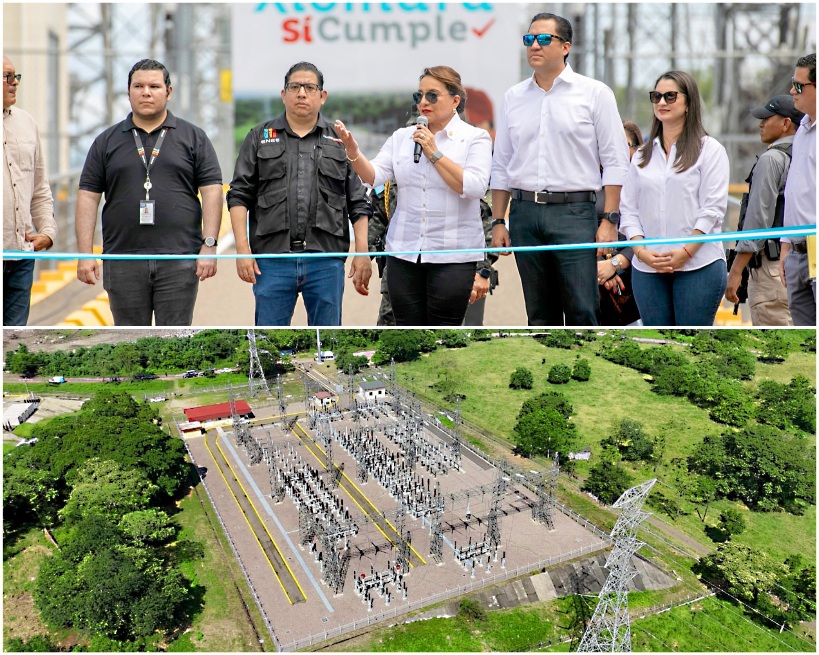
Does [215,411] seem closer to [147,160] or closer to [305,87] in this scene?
[147,160]

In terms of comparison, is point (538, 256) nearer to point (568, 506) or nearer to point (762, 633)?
point (568, 506)

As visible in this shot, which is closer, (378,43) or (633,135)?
(633,135)

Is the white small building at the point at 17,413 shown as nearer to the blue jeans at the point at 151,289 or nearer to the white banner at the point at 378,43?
the blue jeans at the point at 151,289

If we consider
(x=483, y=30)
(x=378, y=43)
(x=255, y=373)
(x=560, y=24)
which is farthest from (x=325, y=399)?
(x=378, y=43)

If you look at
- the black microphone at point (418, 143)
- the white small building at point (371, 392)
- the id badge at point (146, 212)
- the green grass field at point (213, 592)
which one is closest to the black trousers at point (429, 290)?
the black microphone at point (418, 143)

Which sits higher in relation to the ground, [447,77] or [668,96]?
[447,77]

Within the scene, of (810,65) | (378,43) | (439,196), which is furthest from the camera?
(378,43)
